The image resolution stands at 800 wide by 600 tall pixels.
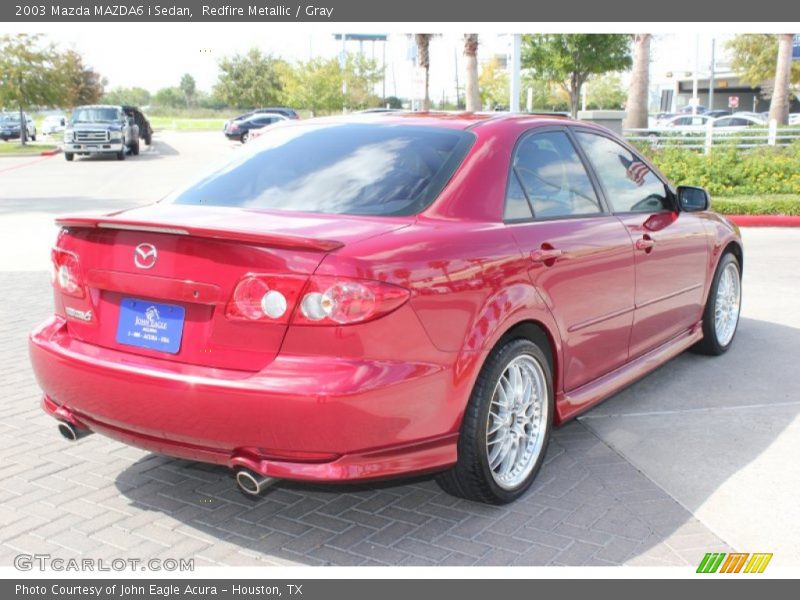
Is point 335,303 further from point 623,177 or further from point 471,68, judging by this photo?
point 471,68

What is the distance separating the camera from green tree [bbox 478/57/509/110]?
73.1 meters

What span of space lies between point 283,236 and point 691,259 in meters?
3.40

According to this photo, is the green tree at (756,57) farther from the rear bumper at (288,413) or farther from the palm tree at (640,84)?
the rear bumper at (288,413)

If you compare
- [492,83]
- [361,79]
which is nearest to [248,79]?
[492,83]

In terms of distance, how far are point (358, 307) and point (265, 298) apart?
34cm

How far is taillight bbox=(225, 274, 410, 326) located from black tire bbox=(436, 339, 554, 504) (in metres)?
0.65

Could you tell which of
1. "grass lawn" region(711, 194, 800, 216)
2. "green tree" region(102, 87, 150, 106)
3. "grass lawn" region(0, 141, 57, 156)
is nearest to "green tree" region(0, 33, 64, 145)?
"grass lawn" region(0, 141, 57, 156)

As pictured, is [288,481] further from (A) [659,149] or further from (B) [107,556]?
(A) [659,149]

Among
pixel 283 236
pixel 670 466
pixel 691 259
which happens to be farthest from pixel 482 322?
pixel 691 259

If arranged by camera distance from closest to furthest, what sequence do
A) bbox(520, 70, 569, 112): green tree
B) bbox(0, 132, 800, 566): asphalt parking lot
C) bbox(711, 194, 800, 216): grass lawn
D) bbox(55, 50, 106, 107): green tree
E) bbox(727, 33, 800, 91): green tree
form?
bbox(0, 132, 800, 566): asphalt parking lot, bbox(711, 194, 800, 216): grass lawn, bbox(727, 33, 800, 91): green tree, bbox(520, 70, 569, 112): green tree, bbox(55, 50, 106, 107): green tree

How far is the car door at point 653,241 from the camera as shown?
5090 mm

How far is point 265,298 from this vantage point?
3.29 metres

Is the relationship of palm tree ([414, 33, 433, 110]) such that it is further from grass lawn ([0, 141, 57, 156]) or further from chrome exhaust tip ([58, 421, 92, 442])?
chrome exhaust tip ([58, 421, 92, 442])

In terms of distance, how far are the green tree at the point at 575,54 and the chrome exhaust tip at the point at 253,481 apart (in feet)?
88.8
